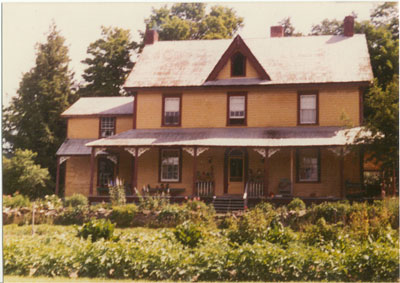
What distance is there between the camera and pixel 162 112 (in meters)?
19.7

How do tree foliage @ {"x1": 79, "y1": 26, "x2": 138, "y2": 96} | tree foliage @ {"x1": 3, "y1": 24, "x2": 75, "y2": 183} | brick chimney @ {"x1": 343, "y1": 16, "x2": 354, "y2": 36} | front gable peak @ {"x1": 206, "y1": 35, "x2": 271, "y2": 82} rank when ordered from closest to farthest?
brick chimney @ {"x1": 343, "y1": 16, "x2": 354, "y2": 36} < tree foliage @ {"x1": 3, "y1": 24, "x2": 75, "y2": 183} < tree foliage @ {"x1": 79, "y1": 26, "x2": 138, "y2": 96} < front gable peak @ {"x1": 206, "y1": 35, "x2": 271, "y2": 82}

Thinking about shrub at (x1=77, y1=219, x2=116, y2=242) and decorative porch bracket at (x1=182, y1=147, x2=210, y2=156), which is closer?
shrub at (x1=77, y1=219, x2=116, y2=242)

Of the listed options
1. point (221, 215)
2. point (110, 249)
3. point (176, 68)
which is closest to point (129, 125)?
point (176, 68)

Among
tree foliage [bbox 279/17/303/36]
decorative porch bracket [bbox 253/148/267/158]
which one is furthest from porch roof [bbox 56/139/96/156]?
tree foliage [bbox 279/17/303/36]

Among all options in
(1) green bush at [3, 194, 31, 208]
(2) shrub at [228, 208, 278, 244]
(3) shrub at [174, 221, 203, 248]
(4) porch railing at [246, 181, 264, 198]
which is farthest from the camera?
(4) porch railing at [246, 181, 264, 198]

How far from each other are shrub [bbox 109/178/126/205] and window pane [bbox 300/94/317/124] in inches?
295

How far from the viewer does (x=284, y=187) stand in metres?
17.3

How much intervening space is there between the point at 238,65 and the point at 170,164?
4.81m

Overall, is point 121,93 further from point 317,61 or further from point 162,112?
point 317,61

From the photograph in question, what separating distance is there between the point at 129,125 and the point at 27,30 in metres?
6.74

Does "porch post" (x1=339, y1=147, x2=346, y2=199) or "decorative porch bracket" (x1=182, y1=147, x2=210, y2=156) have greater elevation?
"decorative porch bracket" (x1=182, y1=147, x2=210, y2=156)

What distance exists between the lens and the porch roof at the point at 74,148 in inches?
570

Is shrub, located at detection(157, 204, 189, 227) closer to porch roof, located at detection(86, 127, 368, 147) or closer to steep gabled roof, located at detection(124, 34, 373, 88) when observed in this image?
porch roof, located at detection(86, 127, 368, 147)

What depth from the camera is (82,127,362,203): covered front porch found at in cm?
1658
